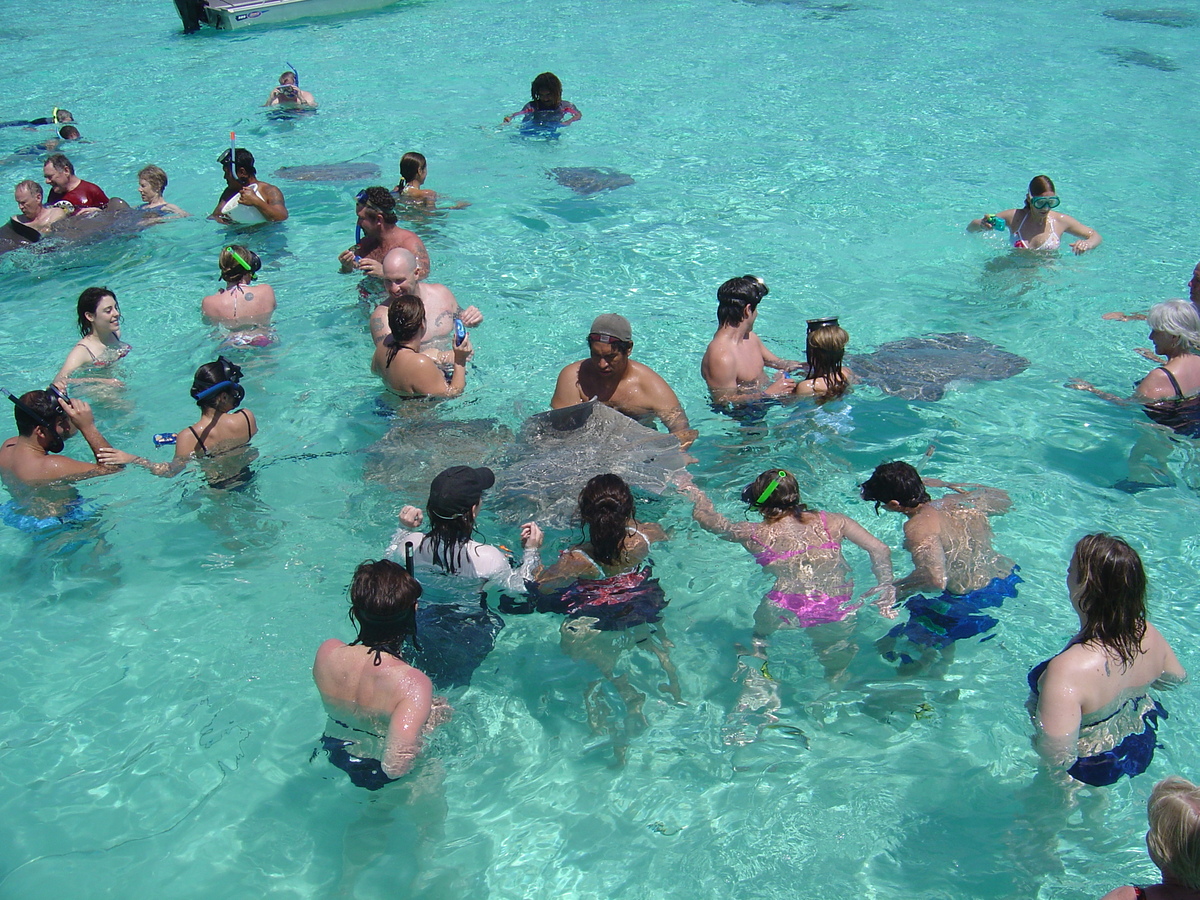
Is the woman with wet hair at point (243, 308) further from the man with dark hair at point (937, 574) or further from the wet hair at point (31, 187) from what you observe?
the man with dark hair at point (937, 574)

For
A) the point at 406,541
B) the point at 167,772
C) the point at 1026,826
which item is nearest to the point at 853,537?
the point at 1026,826

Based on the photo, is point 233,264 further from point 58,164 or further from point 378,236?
point 58,164

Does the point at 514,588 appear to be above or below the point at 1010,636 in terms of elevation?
above

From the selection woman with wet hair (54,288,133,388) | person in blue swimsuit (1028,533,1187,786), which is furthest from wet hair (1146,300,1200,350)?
woman with wet hair (54,288,133,388)

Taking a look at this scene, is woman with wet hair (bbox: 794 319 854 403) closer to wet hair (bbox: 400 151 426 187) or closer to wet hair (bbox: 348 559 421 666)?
wet hair (bbox: 348 559 421 666)

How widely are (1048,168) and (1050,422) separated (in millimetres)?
6540

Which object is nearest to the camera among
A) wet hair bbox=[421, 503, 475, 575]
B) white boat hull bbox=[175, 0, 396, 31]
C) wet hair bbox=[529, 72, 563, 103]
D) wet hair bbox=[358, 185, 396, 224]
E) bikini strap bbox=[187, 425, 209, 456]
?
wet hair bbox=[421, 503, 475, 575]

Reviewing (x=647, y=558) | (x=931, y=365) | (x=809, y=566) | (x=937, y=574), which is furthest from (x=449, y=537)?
(x=931, y=365)

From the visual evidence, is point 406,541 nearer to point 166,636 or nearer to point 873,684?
point 166,636

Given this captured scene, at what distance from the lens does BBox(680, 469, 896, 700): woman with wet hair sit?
178 inches

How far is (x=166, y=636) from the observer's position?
514 cm

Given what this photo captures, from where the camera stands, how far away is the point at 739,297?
608 cm

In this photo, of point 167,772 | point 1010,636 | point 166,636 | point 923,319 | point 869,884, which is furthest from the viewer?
point 923,319

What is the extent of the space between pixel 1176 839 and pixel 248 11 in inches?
878
